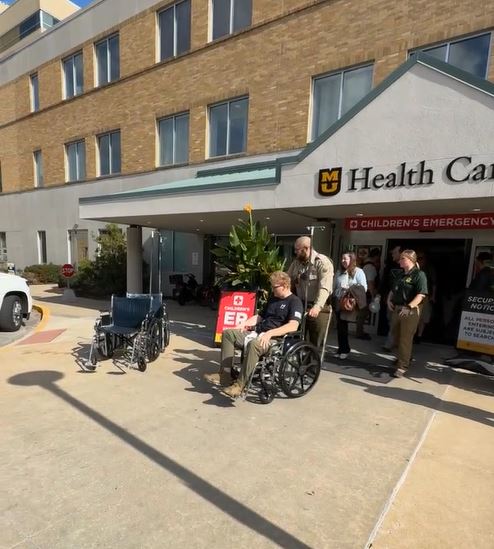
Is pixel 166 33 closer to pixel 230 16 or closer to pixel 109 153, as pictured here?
pixel 230 16

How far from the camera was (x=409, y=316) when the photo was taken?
4750 millimetres

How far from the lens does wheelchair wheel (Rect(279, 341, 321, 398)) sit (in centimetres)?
388

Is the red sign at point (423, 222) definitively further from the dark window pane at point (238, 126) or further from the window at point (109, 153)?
the window at point (109, 153)

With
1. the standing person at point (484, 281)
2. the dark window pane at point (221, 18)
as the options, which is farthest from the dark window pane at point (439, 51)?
the dark window pane at point (221, 18)

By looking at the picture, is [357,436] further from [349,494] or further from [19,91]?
[19,91]

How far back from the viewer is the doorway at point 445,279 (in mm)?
6820

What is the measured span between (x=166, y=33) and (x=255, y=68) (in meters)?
4.60

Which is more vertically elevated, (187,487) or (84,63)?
(84,63)

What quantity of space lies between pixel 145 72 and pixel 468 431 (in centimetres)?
1446

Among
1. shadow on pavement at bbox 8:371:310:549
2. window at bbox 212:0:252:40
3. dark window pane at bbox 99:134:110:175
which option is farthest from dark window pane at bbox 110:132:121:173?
shadow on pavement at bbox 8:371:310:549

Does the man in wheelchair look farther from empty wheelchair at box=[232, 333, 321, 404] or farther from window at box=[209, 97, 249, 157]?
window at box=[209, 97, 249, 157]

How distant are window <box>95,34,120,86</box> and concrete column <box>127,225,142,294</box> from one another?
736 cm

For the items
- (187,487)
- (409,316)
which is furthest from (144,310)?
(409,316)

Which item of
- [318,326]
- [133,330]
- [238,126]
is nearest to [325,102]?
[238,126]
